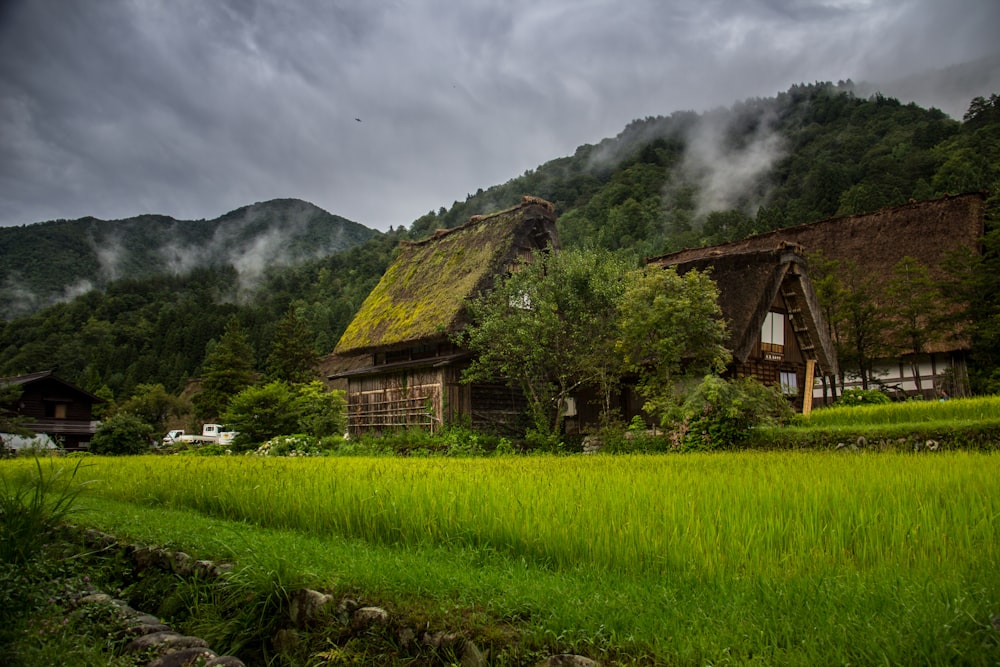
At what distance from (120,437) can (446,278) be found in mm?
12463

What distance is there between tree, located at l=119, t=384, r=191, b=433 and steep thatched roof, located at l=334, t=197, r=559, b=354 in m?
24.2

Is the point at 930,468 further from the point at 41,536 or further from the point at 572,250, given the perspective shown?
the point at 572,250

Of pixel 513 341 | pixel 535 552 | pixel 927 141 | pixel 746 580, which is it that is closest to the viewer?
pixel 746 580

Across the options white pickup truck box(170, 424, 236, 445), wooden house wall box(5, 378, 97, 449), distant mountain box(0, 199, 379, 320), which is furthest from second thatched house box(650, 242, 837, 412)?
distant mountain box(0, 199, 379, 320)

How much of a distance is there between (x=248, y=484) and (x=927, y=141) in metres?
45.3

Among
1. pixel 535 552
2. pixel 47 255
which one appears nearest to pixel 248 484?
pixel 535 552

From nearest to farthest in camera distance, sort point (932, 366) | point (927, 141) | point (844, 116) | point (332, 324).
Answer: point (932, 366)
point (927, 141)
point (332, 324)
point (844, 116)

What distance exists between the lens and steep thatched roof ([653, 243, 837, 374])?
15969 millimetres

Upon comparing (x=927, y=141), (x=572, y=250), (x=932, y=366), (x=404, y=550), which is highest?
(x=927, y=141)

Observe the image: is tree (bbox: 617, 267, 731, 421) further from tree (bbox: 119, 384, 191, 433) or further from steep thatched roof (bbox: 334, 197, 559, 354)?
tree (bbox: 119, 384, 191, 433)

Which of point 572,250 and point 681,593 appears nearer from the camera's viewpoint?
point 681,593

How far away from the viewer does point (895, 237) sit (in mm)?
22000

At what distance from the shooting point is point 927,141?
1528 inches

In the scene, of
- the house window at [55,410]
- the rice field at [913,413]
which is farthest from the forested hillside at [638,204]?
the rice field at [913,413]
